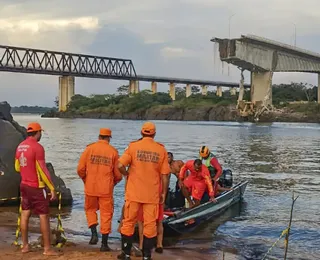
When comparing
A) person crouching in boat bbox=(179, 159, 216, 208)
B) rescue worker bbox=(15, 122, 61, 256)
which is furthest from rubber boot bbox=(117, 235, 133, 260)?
person crouching in boat bbox=(179, 159, 216, 208)

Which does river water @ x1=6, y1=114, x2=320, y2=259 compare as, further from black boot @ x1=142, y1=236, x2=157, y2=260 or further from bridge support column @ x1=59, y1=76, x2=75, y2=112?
bridge support column @ x1=59, y1=76, x2=75, y2=112

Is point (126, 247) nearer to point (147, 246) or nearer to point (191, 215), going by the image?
point (147, 246)

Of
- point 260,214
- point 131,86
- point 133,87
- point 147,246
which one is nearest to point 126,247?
point 147,246

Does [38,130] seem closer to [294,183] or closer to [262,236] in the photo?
[262,236]

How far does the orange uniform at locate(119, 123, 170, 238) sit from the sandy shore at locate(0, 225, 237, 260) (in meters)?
1.05

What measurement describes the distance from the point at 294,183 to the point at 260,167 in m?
6.12

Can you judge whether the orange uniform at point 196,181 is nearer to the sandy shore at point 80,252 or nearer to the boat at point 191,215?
the boat at point 191,215

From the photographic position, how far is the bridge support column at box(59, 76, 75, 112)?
15170 cm

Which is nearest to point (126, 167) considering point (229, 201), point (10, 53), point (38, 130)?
point (38, 130)

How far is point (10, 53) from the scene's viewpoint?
445 ft

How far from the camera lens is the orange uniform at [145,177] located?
7844 mm

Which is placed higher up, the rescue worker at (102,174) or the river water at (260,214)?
the rescue worker at (102,174)

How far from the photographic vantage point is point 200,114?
125812mm

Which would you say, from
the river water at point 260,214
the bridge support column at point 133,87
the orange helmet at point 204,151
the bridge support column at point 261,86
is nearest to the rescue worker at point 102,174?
the river water at point 260,214
